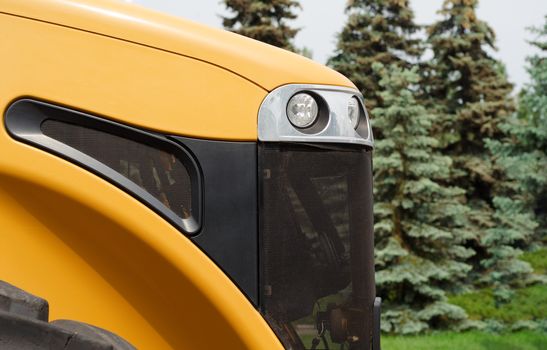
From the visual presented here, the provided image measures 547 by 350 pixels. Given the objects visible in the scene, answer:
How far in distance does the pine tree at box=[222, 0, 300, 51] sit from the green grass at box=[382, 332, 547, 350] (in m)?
9.67

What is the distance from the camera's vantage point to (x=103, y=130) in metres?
1.91

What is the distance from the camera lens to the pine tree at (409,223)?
567 inches

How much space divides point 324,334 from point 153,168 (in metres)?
0.67

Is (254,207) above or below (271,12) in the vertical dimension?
below

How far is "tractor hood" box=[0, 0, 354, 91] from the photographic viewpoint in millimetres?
1922

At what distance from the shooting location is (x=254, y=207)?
1.92 metres

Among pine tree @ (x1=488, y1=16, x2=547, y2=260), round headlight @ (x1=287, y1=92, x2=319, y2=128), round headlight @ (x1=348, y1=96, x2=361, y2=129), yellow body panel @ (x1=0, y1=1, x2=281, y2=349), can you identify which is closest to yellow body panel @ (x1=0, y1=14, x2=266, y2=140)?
yellow body panel @ (x1=0, y1=1, x2=281, y2=349)

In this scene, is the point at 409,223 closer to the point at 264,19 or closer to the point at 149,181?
the point at 264,19

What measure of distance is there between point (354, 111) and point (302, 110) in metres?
0.22

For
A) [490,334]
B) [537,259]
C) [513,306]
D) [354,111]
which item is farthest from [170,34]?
[537,259]

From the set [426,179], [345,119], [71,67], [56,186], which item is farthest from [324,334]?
[426,179]

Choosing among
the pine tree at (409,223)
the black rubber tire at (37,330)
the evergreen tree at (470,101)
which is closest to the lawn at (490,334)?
the pine tree at (409,223)

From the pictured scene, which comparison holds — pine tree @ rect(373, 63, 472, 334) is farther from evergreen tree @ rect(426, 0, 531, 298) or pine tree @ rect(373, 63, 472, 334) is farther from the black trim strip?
the black trim strip

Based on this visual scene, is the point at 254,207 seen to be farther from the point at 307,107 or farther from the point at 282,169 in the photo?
the point at 307,107
